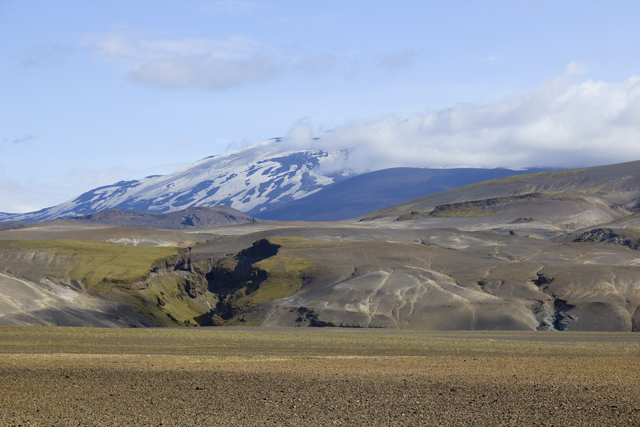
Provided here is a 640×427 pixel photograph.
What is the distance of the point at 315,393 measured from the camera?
57.1ft

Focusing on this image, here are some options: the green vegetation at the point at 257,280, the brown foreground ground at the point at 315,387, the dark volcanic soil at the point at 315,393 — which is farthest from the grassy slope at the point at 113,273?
the dark volcanic soil at the point at 315,393

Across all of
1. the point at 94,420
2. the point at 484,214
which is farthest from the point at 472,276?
the point at 484,214

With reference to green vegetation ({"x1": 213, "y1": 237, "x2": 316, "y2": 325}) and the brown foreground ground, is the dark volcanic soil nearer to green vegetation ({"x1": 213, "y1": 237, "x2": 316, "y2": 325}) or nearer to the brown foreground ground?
the brown foreground ground

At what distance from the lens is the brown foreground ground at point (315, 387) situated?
1484 cm

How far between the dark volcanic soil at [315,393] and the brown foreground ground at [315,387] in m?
0.03

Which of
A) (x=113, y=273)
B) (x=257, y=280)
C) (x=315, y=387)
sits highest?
(x=113, y=273)

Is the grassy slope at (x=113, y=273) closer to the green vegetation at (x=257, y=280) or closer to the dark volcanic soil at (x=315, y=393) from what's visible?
the green vegetation at (x=257, y=280)

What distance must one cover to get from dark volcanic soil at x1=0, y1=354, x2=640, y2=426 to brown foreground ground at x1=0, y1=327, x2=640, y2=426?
0.03 m

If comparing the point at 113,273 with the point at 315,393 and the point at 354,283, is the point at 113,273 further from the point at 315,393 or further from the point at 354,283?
the point at 315,393

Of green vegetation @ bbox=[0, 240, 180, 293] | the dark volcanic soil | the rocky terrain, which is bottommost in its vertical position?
the rocky terrain

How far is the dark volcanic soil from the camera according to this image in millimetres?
14734

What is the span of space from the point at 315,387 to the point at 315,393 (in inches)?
32.1

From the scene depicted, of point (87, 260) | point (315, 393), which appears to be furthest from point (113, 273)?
point (315, 393)

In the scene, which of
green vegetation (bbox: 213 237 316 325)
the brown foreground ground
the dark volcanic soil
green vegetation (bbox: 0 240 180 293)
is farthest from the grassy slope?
the dark volcanic soil
